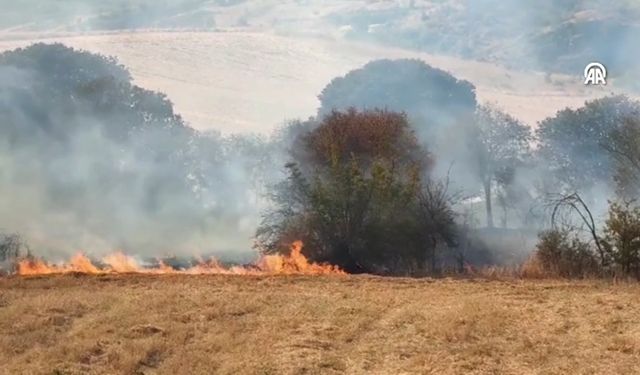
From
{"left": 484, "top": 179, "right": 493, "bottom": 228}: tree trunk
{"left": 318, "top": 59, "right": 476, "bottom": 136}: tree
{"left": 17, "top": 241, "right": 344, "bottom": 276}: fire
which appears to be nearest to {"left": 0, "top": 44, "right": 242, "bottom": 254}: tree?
{"left": 318, "top": 59, "right": 476, "bottom": 136}: tree

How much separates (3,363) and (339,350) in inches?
202

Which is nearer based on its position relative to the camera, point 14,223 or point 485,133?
point 14,223

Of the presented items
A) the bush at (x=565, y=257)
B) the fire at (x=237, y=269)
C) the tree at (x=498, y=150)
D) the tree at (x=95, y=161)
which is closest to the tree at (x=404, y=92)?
the tree at (x=498, y=150)

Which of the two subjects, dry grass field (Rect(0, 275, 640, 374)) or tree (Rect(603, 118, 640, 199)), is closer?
dry grass field (Rect(0, 275, 640, 374))

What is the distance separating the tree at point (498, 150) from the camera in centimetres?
5519

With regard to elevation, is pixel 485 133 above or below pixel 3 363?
above

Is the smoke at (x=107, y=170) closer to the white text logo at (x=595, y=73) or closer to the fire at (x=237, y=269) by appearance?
the fire at (x=237, y=269)

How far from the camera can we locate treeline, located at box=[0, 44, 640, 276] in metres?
27.2

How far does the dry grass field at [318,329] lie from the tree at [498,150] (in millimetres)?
36349

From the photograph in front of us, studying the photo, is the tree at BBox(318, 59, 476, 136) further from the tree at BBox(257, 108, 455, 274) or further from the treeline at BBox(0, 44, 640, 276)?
the tree at BBox(257, 108, 455, 274)

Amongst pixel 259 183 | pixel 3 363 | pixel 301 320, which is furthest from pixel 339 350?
pixel 259 183

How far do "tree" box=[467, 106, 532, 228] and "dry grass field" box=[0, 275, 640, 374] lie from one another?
3635 centimetres

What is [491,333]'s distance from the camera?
1434 centimetres

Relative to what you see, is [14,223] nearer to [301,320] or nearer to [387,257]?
[387,257]
